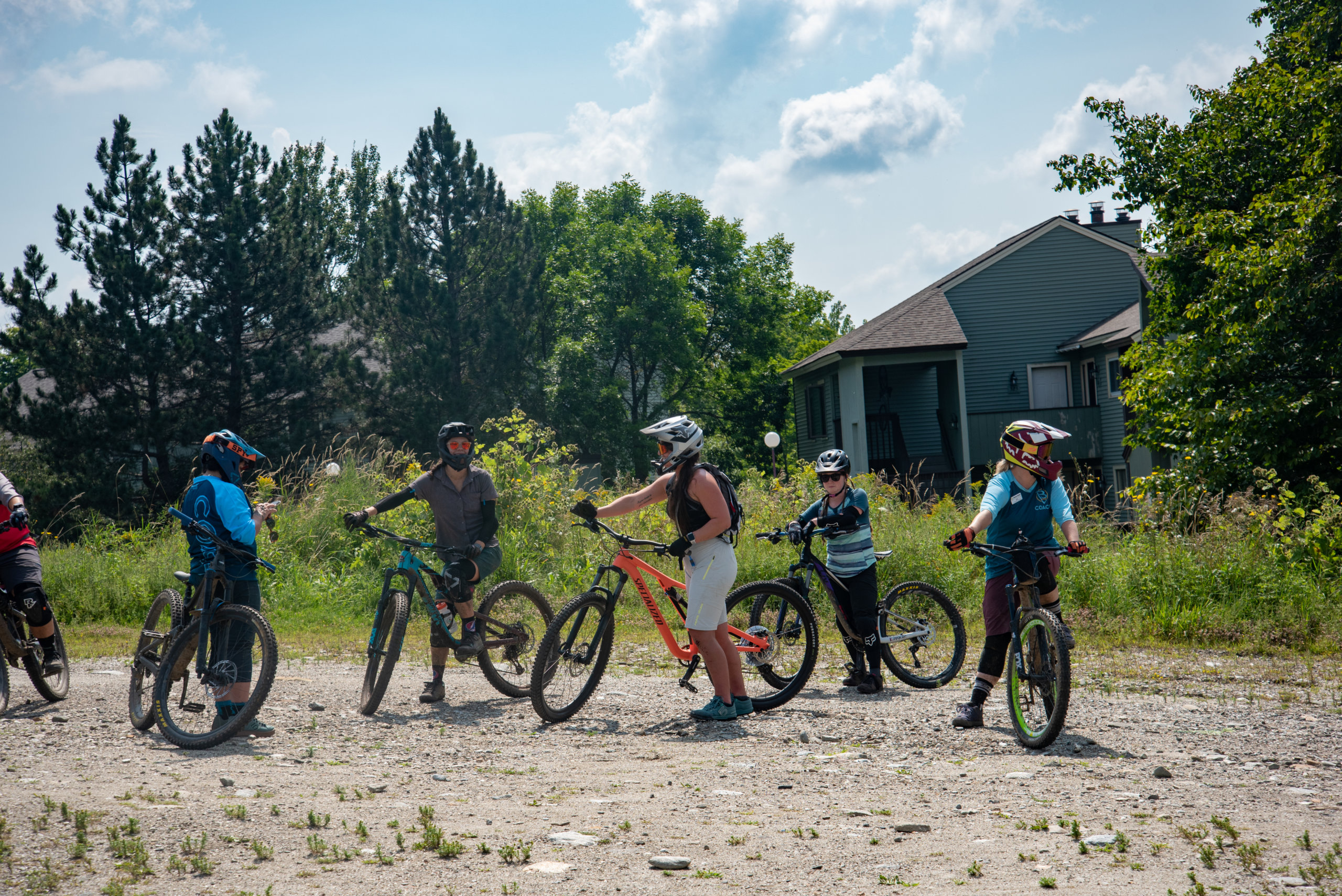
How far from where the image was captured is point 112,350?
25859 millimetres

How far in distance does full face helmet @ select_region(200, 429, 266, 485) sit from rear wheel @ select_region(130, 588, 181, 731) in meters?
0.93

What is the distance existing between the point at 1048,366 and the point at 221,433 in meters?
27.1

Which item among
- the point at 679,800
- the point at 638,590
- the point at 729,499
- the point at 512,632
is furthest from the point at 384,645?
the point at 679,800

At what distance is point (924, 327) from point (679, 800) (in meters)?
25.8

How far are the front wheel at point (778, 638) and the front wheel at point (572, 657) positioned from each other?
96cm

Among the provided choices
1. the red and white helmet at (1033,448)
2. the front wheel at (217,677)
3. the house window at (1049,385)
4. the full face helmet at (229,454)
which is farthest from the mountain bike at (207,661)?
the house window at (1049,385)

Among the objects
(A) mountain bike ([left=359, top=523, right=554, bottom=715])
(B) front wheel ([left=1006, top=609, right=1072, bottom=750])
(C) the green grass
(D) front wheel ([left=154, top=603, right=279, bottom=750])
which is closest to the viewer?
(B) front wheel ([left=1006, top=609, right=1072, bottom=750])

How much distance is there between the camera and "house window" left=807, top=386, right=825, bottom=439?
114 feet

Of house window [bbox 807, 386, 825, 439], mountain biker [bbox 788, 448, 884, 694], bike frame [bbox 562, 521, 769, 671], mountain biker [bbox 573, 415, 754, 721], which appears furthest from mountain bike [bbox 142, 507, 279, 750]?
house window [bbox 807, 386, 825, 439]

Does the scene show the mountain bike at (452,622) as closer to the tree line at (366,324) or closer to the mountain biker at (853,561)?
the mountain biker at (853,561)

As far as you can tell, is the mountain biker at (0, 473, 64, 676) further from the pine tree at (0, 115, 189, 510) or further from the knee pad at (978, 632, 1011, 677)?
the pine tree at (0, 115, 189, 510)

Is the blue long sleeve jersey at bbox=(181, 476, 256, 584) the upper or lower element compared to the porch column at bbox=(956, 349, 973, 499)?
lower

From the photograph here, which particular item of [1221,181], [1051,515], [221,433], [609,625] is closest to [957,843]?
[1051,515]

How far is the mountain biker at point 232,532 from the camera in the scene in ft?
20.9
